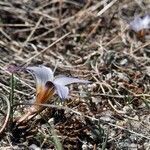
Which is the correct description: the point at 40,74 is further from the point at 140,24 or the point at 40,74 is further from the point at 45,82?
the point at 140,24

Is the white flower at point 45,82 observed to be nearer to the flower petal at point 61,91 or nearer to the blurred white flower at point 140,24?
the flower petal at point 61,91

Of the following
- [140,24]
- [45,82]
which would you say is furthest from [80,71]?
[140,24]

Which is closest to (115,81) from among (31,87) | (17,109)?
(31,87)

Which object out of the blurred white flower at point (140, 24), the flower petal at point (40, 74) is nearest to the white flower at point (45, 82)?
the flower petal at point (40, 74)

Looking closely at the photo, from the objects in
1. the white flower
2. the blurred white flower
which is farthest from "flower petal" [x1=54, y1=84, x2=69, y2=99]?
the blurred white flower

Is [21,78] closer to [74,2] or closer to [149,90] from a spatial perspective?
[149,90]

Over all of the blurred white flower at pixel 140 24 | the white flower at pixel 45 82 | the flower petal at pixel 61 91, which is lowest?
the flower petal at pixel 61 91

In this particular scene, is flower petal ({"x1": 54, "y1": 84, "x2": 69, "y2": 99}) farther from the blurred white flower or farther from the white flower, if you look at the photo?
the blurred white flower
